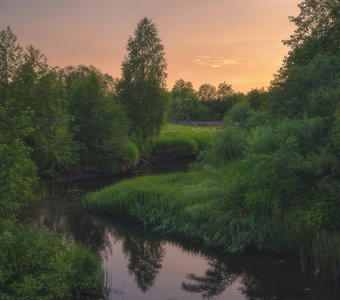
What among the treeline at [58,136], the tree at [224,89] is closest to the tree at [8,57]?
the treeline at [58,136]

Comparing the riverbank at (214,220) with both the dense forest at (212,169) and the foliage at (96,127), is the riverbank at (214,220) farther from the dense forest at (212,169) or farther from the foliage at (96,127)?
the foliage at (96,127)

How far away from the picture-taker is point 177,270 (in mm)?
19016

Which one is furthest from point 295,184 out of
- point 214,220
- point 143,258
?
point 143,258

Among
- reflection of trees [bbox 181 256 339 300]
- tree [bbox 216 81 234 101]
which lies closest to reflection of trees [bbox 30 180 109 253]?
reflection of trees [bbox 181 256 339 300]

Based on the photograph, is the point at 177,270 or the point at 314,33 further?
the point at 314,33

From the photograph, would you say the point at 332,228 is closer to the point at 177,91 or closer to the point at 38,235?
the point at 38,235

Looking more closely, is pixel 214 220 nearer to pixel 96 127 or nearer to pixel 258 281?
pixel 258 281

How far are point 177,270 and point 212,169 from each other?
17.8 feet

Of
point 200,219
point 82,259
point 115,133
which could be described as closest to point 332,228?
point 200,219

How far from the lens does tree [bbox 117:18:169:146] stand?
59.8 metres

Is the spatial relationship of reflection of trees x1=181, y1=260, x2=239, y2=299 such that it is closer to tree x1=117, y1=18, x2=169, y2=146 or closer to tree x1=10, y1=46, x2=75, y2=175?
tree x1=10, y1=46, x2=75, y2=175

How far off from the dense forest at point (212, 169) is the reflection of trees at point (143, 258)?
146 centimetres

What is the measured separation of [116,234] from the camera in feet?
78.2

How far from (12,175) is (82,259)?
4.06 meters
